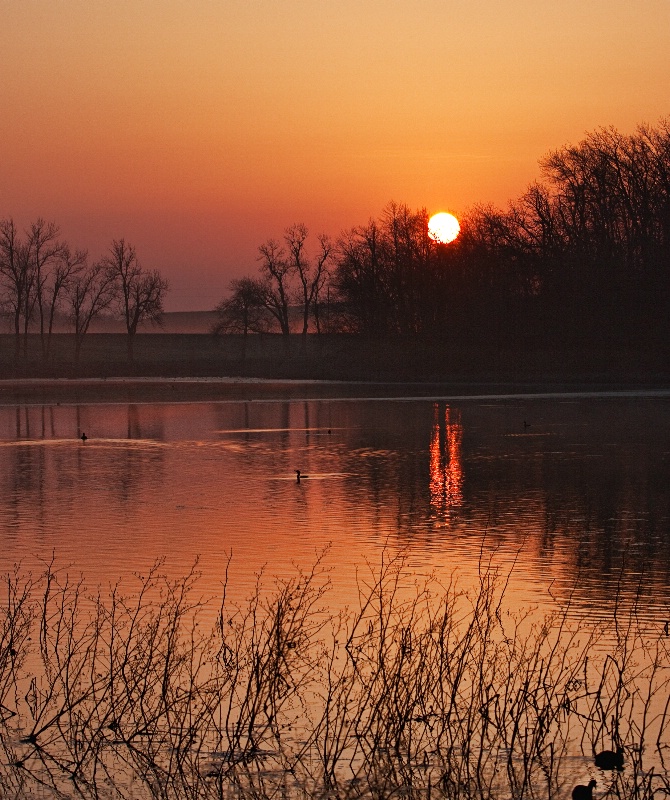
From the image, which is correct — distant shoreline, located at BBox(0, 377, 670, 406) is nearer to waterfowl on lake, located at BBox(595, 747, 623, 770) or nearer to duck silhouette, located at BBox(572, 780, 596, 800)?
waterfowl on lake, located at BBox(595, 747, 623, 770)

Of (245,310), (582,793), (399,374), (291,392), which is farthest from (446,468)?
(245,310)

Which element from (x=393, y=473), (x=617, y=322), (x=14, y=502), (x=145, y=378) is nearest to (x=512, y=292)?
(x=617, y=322)

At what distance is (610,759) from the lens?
7770mm

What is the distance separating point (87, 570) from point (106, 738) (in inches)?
265

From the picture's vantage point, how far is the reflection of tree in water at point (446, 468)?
21625 millimetres

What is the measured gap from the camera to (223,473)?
2681cm

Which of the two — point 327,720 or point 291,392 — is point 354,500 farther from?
point 291,392

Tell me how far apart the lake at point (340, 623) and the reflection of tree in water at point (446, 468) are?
16cm

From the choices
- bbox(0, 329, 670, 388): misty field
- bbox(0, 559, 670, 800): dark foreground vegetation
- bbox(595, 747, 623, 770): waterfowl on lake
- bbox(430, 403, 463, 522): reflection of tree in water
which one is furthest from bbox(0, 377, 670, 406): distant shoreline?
bbox(595, 747, 623, 770): waterfowl on lake

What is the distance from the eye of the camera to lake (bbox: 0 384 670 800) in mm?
7965

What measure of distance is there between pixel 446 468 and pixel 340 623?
16.9 m

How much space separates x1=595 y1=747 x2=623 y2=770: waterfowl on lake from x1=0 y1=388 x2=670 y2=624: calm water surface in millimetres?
4684

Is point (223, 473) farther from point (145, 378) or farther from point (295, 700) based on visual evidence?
point (145, 378)

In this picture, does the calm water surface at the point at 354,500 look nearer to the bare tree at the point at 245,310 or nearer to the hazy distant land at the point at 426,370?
Result: the hazy distant land at the point at 426,370
